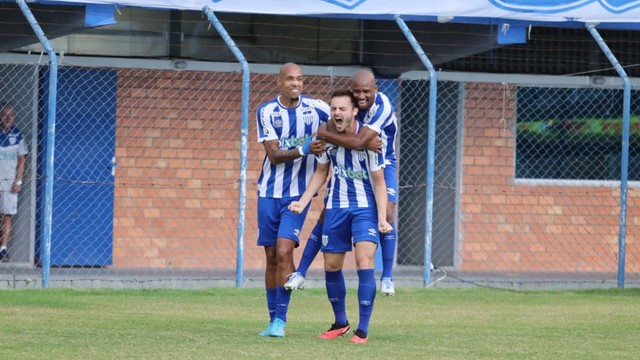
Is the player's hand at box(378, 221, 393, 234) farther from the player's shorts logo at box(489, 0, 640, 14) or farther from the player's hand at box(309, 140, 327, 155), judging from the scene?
the player's shorts logo at box(489, 0, 640, 14)

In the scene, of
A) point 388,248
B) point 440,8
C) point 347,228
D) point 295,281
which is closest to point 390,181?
point 388,248

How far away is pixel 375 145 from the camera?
9094 mm

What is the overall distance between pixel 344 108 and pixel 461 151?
779 centimetres

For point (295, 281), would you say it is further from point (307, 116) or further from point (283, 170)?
point (307, 116)

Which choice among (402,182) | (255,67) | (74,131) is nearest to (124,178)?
(74,131)

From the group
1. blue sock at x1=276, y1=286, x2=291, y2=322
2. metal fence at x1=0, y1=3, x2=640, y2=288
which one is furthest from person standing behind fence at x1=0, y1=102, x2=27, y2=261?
blue sock at x1=276, y1=286, x2=291, y2=322

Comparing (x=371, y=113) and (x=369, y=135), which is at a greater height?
(x=371, y=113)

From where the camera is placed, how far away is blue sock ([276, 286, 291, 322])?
371 inches

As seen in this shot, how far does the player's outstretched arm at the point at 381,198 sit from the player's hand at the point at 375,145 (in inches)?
5.9

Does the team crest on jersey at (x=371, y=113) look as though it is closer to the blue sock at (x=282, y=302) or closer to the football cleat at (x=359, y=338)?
the blue sock at (x=282, y=302)

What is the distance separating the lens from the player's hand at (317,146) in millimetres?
9141


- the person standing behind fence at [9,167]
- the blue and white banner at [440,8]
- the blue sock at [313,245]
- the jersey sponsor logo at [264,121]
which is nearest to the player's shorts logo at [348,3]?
the blue and white banner at [440,8]

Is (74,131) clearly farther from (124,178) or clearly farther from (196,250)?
(196,250)

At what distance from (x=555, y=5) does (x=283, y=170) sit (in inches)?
243
